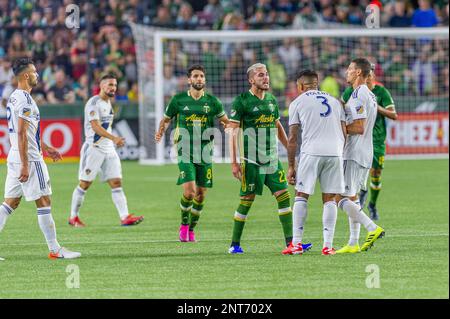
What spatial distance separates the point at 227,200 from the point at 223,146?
8.73 m

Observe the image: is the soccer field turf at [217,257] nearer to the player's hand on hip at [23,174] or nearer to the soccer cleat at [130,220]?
the soccer cleat at [130,220]

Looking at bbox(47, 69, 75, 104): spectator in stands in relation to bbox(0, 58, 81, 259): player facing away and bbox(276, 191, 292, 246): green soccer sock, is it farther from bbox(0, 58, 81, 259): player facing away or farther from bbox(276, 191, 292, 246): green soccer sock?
bbox(276, 191, 292, 246): green soccer sock

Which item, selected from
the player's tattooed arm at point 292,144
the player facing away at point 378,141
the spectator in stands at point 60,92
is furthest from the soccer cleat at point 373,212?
the spectator in stands at point 60,92

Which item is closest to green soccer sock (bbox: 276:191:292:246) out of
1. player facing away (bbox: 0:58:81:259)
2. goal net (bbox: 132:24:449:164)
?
player facing away (bbox: 0:58:81:259)

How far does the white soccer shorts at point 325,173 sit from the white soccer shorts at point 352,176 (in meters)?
0.37

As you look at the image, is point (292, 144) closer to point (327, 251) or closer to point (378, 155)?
point (327, 251)

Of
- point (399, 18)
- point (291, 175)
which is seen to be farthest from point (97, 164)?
point (399, 18)

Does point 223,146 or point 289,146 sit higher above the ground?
point 289,146

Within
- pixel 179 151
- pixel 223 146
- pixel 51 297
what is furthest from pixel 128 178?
pixel 51 297

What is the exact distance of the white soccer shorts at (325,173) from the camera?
37.8ft

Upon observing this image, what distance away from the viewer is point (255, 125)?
12164 mm

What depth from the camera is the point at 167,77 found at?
2836 cm

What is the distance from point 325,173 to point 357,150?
646 mm

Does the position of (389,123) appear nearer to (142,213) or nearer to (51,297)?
(142,213)
